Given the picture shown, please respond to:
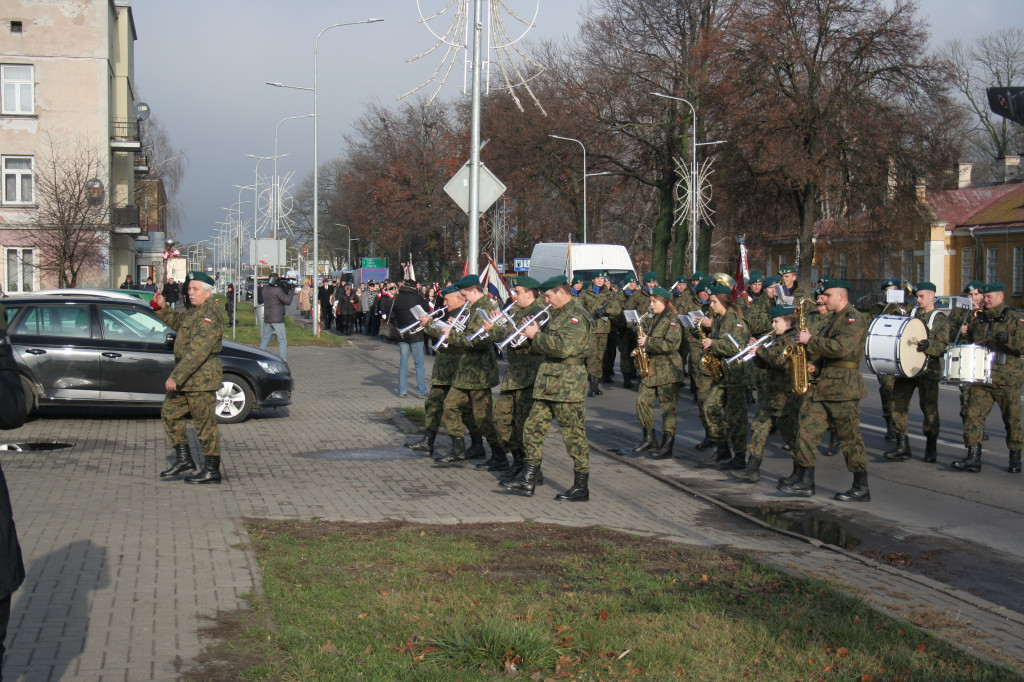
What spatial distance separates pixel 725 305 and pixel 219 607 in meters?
6.50

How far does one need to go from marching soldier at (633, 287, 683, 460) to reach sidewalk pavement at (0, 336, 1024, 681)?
400mm

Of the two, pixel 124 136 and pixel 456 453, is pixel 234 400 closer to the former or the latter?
pixel 456 453

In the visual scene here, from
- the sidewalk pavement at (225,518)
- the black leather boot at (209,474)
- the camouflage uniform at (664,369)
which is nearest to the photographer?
the sidewalk pavement at (225,518)

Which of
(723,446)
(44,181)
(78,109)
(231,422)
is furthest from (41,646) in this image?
(78,109)

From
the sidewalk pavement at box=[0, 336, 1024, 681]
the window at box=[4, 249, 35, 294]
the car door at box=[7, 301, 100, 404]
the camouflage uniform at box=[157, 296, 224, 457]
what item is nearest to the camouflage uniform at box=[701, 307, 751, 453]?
the sidewalk pavement at box=[0, 336, 1024, 681]

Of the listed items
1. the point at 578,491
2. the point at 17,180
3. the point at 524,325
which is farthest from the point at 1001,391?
the point at 17,180

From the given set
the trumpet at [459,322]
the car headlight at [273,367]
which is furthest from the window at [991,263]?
the trumpet at [459,322]

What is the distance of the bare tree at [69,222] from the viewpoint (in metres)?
30.9

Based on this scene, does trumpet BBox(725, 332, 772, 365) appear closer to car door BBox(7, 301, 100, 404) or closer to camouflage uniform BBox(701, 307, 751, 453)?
camouflage uniform BBox(701, 307, 751, 453)

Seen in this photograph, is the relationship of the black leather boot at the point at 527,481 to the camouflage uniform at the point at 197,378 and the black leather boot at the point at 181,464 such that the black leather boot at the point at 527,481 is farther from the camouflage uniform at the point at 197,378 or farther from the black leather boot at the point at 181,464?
the black leather boot at the point at 181,464

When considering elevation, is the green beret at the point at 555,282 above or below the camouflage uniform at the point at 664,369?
above

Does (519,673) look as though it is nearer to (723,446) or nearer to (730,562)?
(730,562)

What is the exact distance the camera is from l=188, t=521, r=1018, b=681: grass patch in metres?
4.48

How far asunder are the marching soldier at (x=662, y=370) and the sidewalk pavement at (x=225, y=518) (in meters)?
0.40
